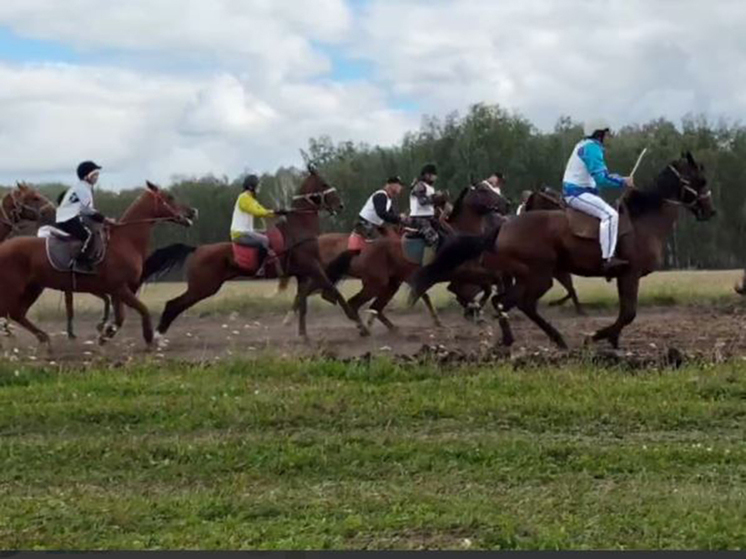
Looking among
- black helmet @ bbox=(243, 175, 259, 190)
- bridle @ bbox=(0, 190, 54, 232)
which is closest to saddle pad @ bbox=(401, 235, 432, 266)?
black helmet @ bbox=(243, 175, 259, 190)

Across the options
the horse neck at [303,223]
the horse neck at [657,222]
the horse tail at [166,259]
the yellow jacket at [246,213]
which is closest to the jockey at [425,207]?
the horse neck at [303,223]

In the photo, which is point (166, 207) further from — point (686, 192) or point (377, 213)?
point (686, 192)

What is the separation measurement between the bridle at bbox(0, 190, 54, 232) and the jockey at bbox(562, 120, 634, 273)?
8.97m

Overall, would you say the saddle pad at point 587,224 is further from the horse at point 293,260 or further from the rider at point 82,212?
the rider at point 82,212

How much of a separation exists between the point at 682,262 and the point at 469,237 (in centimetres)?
3329

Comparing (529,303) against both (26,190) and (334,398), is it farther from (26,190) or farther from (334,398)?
(26,190)

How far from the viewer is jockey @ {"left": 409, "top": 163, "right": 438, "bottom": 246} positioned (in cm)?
1928

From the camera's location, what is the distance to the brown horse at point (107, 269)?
1753 cm

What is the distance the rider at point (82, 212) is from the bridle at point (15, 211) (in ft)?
9.25

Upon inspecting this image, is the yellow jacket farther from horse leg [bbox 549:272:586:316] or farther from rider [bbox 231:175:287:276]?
horse leg [bbox 549:272:586:316]

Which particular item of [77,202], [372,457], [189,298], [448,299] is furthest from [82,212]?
[448,299]

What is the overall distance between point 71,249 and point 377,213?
513 centimetres

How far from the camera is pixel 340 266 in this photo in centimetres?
1994

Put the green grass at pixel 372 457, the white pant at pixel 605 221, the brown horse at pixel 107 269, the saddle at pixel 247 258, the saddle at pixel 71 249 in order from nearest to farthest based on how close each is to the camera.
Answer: the green grass at pixel 372 457 → the white pant at pixel 605 221 → the saddle at pixel 71 249 → the brown horse at pixel 107 269 → the saddle at pixel 247 258
